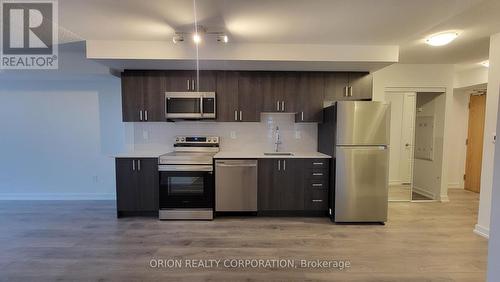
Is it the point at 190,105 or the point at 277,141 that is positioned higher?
the point at 190,105

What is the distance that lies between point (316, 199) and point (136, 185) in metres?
2.56

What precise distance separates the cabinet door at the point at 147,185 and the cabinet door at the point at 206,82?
4.06 feet

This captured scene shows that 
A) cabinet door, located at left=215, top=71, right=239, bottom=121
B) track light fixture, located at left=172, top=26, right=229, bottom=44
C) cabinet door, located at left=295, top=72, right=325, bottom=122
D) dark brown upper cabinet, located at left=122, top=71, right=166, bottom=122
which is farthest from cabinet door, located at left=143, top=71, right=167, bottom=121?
Result: cabinet door, located at left=295, top=72, right=325, bottom=122

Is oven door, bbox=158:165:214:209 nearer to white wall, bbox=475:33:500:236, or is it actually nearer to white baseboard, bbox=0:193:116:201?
white baseboard, bbox=0:193:116:201

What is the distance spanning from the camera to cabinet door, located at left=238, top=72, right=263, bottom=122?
12.6 ft

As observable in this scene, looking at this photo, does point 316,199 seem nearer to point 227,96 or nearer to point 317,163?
point 317,163

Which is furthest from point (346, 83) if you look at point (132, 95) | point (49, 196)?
point (49, 196)

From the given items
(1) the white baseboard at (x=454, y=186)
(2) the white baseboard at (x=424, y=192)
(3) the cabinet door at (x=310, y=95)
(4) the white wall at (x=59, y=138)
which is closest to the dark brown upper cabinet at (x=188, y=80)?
(4) the white wall at (x=59, y=138)

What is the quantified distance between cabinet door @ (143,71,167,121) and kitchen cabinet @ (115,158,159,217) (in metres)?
0.70

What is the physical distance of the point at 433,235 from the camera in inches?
122

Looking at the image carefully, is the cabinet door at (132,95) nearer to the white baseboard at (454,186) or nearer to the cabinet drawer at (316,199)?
the cabinet drawer at (316,199)

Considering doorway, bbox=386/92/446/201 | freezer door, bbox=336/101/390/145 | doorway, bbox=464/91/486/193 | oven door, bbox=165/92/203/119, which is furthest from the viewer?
doorway, bbox=464/91/486/193

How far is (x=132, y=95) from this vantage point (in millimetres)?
3830

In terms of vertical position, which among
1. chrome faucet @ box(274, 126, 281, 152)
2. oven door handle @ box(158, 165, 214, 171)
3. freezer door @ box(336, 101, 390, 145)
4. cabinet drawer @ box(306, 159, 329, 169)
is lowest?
oven door handle @ box(158, 165, 214, 171)
